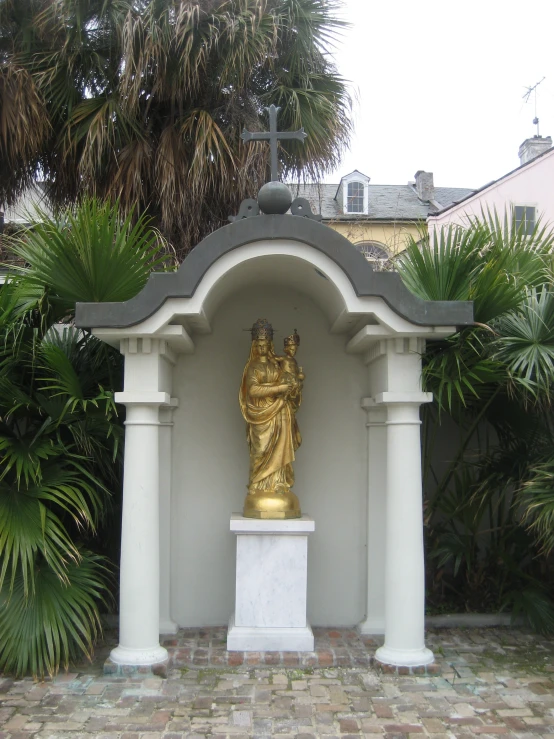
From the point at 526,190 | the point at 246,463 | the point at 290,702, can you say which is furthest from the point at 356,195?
the point at 290,702

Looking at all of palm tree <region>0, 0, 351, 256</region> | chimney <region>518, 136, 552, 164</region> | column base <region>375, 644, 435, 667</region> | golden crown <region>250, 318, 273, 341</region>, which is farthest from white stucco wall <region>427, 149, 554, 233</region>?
column base <region>375, 644, 435, 667</region>

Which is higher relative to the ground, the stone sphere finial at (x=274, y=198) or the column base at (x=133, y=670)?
the stone sphere finial at (x=274, y=198)

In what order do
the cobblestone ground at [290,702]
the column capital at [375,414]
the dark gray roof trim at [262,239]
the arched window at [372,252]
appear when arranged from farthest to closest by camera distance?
the arched window at [372,252] → the column capital at [375,414] → the dark gray roof trim at [262,239] → the cobblestone ground at [290,702]

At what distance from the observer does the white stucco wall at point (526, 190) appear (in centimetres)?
1856

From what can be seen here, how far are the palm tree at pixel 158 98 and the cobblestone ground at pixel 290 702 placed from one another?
525cm

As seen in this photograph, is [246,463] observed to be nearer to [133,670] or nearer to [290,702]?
[133,670]

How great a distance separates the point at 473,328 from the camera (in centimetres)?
584

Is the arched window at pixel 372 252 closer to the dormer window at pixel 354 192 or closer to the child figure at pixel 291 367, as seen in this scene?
the child figure at pixel 291 367

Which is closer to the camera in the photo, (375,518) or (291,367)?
(291,367)

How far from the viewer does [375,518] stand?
260 inches

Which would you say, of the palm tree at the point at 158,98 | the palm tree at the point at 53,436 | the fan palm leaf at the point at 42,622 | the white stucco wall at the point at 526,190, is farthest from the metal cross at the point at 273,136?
the white stucco wall at the point at 526,190

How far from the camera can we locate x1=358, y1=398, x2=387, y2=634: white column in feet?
21.3

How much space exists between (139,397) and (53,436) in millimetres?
1094

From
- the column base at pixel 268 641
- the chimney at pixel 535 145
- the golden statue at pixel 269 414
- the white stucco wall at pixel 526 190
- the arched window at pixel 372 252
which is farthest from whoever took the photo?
the chimney at pixel 535 145
